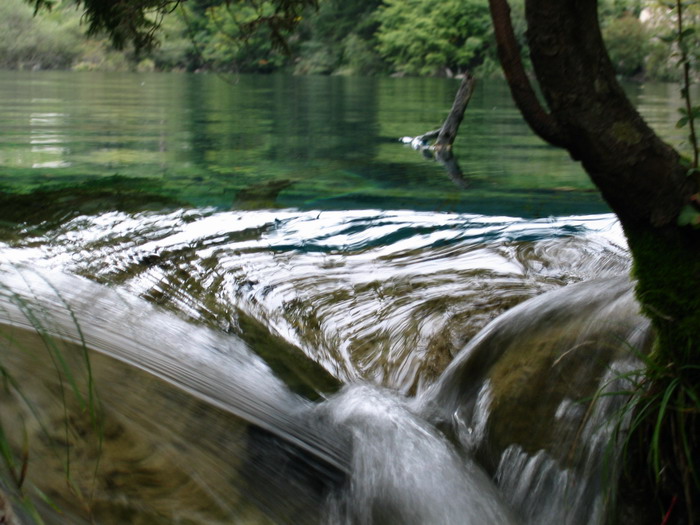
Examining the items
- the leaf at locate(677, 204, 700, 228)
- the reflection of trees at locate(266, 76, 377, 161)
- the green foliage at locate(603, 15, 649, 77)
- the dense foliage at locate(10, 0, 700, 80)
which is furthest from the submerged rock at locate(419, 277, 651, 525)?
the dense foliage at locate(10, 0, 700, 80)

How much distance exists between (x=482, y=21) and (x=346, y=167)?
100.0 ft

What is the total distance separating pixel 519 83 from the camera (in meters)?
2.35

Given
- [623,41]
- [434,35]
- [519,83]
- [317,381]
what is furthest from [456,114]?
[434,35]

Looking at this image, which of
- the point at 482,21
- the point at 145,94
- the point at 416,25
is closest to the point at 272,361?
the point at 145,94

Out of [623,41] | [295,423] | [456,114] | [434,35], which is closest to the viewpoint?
[295,423]

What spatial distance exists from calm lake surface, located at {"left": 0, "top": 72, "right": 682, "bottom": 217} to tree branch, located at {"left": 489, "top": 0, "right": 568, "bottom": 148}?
3.05 metres

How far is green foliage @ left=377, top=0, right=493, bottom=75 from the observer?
129ft

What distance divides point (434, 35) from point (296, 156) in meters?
33.4

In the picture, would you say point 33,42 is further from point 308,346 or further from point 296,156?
point 308,346

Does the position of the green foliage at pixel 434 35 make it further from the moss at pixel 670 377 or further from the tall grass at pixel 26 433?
the tall grass at pixel 26 433

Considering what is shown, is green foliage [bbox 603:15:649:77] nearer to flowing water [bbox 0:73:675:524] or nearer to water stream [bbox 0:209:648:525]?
flowing water [bbox 0:73:675:524]

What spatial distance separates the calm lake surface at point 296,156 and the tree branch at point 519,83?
10.0ft

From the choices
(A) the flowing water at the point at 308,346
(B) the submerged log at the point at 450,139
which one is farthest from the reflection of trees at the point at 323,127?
(A) the flowing water at the point at 308,346

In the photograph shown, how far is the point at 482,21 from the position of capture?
37.4 meters
